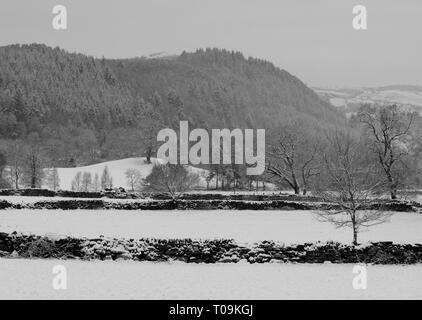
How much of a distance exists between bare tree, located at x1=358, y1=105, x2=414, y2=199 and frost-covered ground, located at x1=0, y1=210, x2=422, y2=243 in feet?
35.5

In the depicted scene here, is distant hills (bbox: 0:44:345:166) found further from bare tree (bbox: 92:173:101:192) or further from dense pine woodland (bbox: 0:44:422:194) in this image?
bare tree (bbox: 92:173:101:192)

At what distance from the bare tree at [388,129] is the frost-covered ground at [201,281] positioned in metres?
29.4

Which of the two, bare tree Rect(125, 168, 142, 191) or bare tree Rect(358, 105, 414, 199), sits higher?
bare tree Rect(358, 105, 414, 199)

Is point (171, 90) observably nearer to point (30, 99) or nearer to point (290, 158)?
point (30, 99)

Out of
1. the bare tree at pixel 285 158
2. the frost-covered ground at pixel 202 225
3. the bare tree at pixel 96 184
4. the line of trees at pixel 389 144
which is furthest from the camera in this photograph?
the bare tree at pixel 96 184

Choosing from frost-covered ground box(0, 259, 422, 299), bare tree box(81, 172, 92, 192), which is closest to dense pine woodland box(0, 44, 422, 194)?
bare tree box(81, 172, 92, 192)

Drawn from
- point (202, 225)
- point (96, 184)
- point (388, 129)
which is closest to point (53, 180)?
point (96, 184)

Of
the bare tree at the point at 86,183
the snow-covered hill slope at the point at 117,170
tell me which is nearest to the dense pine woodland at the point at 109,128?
the snow-covered hill slope at the point at 117,170

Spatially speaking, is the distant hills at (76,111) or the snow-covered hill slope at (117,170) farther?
the distant hills at (76,111)

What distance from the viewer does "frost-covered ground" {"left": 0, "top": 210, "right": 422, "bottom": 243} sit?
1098 inches

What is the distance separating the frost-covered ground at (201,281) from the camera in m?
16.7

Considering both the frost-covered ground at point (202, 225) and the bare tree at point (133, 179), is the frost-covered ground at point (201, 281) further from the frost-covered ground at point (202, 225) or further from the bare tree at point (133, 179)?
the bare tree at point (133, 179)

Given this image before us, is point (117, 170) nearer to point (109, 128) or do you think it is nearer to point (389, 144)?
point (389, 144)

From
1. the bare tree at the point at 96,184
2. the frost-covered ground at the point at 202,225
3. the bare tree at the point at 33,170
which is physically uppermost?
the bare tree at the point at 33,170
